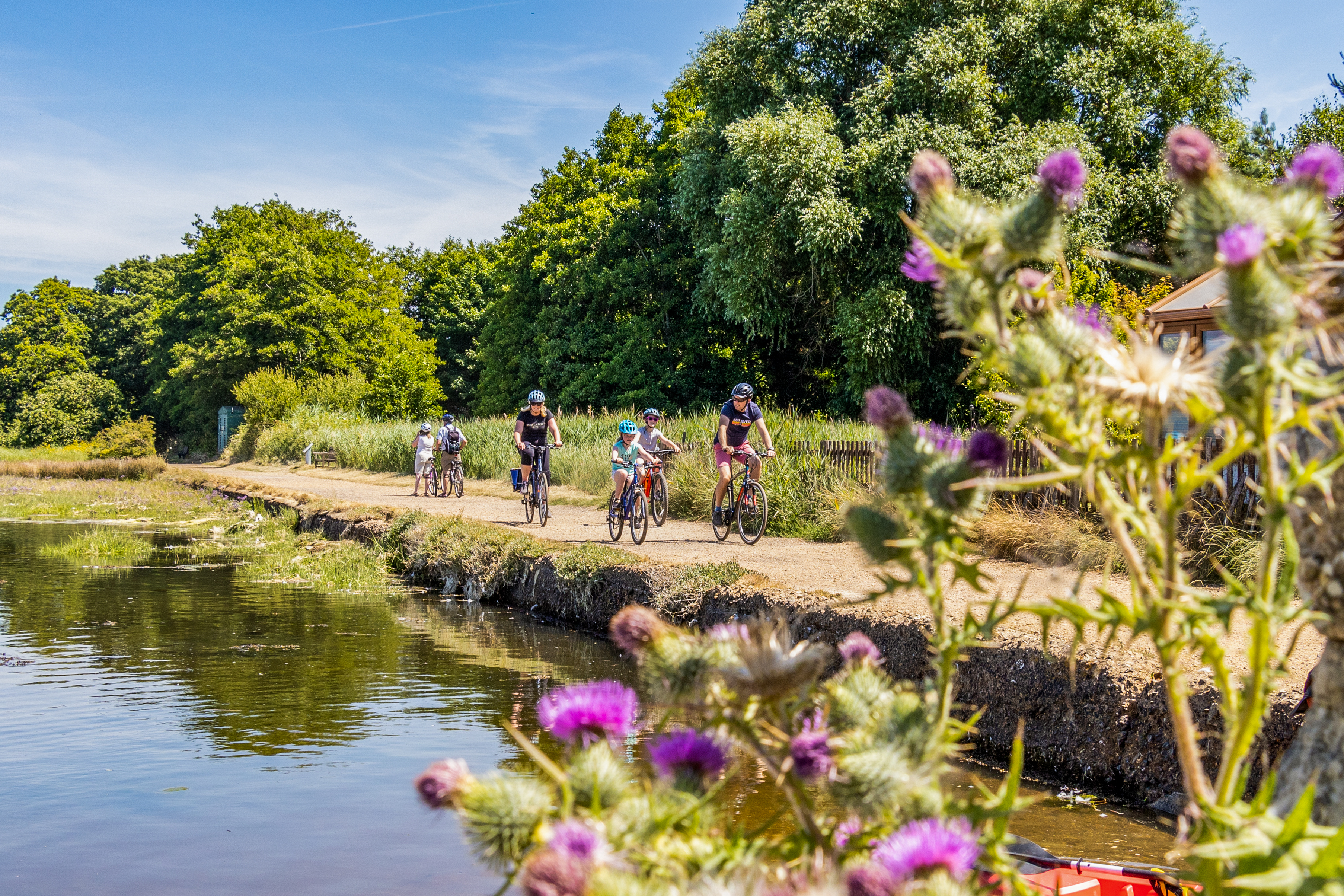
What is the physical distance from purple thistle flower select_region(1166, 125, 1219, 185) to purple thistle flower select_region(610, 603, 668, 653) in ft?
2.67

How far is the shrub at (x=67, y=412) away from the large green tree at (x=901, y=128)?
2011 inches

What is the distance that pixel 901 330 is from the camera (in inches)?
931

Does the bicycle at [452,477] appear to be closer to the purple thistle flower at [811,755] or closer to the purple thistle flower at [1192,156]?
the purple thistle flower at [811,755]

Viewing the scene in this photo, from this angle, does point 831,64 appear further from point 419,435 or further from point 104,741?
point 104,741

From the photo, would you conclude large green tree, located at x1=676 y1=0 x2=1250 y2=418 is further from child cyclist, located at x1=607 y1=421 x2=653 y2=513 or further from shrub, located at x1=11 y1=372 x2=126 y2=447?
shrub, located at x1=11 y1=372 x2=126 y2=447

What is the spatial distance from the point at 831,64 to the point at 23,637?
22.1 m

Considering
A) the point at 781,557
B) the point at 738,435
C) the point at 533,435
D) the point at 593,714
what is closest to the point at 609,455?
the point at 533,435

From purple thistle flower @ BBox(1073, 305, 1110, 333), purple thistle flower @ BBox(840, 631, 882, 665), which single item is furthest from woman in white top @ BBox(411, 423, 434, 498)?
purple thistle flower @ BBox(1073, 305, 1110, 333)

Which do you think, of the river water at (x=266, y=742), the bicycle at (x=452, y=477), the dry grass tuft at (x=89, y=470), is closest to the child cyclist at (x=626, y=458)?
the river water at (x=266, y=742)

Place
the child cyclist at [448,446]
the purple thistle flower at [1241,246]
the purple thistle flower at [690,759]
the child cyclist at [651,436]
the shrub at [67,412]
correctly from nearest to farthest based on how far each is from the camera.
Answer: the purple thistle flower at [1241,246] → the purple thistle flower at [690,759] → the child cyclist at [651,436] → the child cyclist at [448,446] → the shrub at [67,412]

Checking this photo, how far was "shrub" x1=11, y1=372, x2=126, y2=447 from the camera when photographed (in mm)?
62781

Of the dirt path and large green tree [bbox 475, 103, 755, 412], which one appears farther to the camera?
large green tree [bbox 475, 103, 755, 412]

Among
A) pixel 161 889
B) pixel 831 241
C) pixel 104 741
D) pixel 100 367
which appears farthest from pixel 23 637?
pixel 100 367

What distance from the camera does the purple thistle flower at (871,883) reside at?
37.1 inches
